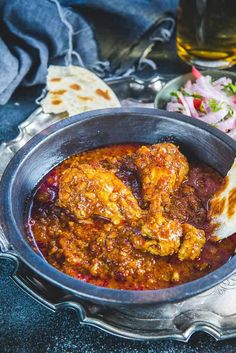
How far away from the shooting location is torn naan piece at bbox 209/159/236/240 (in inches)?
89.7

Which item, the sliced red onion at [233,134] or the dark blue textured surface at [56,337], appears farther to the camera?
the sliced red onion at [233,134]

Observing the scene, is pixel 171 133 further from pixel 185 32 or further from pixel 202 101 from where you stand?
pixel 185 32

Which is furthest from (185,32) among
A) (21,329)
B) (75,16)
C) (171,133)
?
(21,329)

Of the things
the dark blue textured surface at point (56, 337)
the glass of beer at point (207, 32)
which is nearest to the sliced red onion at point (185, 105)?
the glass of beer at point (207, 32)

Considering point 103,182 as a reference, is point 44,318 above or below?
below

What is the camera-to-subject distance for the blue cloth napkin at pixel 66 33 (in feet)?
11.8

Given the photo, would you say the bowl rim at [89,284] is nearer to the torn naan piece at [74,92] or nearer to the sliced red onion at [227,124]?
the torn naan piece at [74,92]

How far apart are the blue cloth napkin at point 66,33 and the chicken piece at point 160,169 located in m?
1.41

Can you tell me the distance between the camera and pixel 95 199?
2.33 m

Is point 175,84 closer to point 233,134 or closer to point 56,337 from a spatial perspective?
point 233,134

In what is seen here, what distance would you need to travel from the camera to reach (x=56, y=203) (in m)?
2.43

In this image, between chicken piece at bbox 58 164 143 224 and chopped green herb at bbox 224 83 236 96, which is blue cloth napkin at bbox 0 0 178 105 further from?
chicken piece at bbox 58 164 143 224

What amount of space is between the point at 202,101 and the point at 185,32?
0.74 m

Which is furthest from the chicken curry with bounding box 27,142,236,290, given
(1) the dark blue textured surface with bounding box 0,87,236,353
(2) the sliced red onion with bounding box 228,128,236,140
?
(2) the sliced red onion with bounding box 228,128,236,140
